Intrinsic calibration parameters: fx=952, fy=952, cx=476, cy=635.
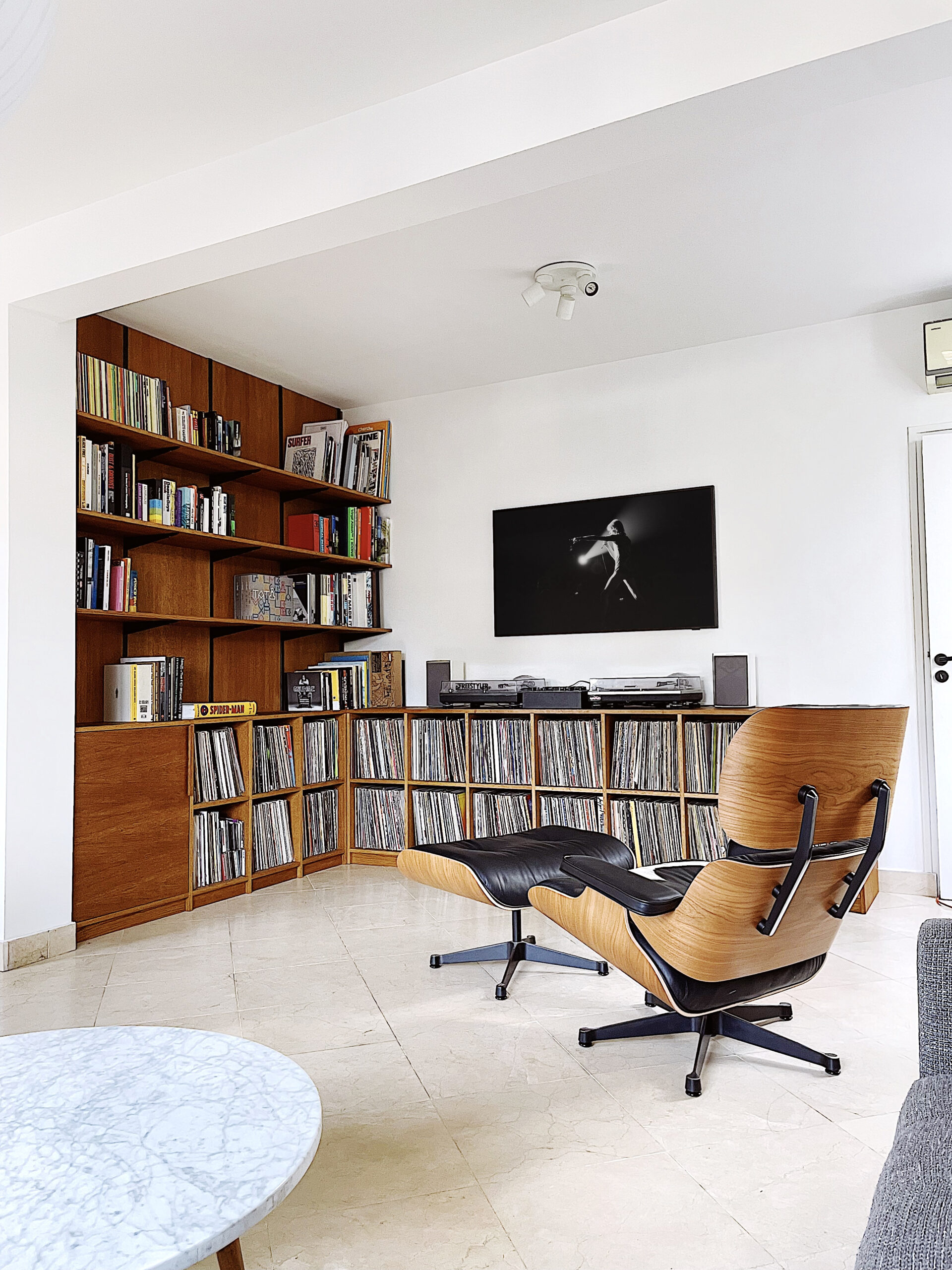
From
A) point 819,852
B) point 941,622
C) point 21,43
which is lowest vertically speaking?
point 819,852

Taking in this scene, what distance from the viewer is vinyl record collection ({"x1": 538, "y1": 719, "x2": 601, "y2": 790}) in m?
4.65

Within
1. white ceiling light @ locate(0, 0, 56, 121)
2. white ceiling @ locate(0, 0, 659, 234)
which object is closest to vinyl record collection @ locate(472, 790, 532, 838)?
white ceiling @ locate(0, 0, 659, 234)

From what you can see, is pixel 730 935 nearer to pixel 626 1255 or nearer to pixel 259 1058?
pixel 626 1255

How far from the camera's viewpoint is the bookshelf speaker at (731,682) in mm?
4543

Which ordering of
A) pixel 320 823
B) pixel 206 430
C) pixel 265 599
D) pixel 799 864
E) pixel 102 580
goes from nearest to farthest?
1. pixel 799 864
2. pixel 102 580
3. pixel 206 430
4. pixel 265 599
5. pixel 320 823

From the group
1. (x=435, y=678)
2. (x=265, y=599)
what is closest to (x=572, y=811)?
(x=435, y=678)

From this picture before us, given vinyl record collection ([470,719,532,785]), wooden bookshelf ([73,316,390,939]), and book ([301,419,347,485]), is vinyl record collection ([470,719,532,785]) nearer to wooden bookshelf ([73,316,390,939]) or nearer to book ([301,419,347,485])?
wooden bookshelf ([73,316,390,939])

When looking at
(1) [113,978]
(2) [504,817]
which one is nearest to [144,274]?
(1) [113,978]

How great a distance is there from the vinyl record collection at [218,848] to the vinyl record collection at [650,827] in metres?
1.80

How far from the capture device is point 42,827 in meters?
3.60

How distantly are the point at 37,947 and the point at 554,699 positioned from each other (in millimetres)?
2484

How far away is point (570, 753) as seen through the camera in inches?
186

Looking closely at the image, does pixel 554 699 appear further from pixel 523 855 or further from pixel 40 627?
pixel 40 627

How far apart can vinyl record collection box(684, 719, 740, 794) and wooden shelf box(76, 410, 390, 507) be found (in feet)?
7.73
